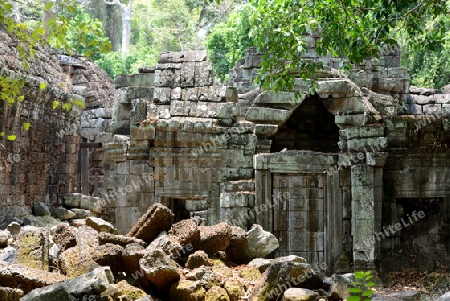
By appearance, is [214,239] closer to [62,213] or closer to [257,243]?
[257,243]

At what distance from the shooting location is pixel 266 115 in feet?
48.4

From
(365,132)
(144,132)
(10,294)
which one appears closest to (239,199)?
(144,132)

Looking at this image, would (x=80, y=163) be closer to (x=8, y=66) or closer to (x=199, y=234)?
(x=8, y=66)

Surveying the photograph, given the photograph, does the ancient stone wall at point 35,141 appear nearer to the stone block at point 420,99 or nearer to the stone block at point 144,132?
the stone block at point 144,132

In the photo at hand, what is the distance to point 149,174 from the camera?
45.3 feet

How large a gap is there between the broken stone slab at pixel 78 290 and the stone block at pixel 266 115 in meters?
9.05

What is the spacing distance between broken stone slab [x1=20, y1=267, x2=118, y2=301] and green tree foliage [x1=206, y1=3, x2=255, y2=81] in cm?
1998

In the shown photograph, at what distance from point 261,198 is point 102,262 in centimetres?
617

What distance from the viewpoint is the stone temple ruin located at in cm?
1230

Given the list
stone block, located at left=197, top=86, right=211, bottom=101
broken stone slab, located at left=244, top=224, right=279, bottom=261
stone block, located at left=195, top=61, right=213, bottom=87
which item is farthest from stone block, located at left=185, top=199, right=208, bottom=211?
broken stone slab, located at left=244, top=224, right=279, bottom=261

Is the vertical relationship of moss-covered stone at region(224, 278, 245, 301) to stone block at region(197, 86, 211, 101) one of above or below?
below

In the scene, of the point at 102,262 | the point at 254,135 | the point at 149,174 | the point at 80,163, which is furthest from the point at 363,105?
the point at 80,163

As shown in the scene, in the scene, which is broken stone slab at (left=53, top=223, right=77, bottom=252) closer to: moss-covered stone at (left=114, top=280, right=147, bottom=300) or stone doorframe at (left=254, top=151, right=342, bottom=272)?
moss-covered stone at (left=114, top=280, right=147, bottom=300)

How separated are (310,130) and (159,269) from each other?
1195 cm
